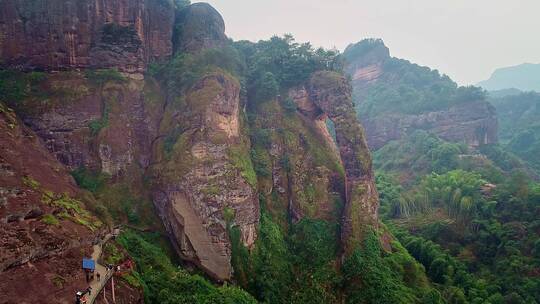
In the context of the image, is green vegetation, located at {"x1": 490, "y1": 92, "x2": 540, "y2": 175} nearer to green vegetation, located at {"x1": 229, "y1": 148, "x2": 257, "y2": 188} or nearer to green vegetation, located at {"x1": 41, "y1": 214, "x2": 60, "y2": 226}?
green vegetation, located at {"x1": 229, "y1": 148, "x2": 257, "y2": 188}

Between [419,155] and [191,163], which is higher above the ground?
[191,163]

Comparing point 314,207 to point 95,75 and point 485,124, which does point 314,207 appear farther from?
point 485,124

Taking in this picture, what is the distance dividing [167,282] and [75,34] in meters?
20.6

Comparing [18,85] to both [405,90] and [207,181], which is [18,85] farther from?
[405,90]

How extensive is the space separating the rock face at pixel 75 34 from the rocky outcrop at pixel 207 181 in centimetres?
660

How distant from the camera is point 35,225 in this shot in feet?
64.5

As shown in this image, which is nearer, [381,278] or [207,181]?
[381,278]

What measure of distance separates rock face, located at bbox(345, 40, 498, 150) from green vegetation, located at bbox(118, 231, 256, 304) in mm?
40712

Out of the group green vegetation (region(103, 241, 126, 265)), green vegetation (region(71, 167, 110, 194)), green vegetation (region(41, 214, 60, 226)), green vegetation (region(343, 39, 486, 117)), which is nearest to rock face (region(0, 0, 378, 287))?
green vegetation (region(71, 167, 110, 194))

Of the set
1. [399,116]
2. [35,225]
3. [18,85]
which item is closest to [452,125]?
[399,116]

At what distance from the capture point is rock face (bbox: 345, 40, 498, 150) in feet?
214

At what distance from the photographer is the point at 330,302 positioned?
26.4m

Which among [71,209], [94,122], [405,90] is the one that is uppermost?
[405,90]

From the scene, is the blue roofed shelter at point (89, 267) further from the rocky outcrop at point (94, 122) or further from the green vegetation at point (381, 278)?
the green vegetation at point (381, 278)
